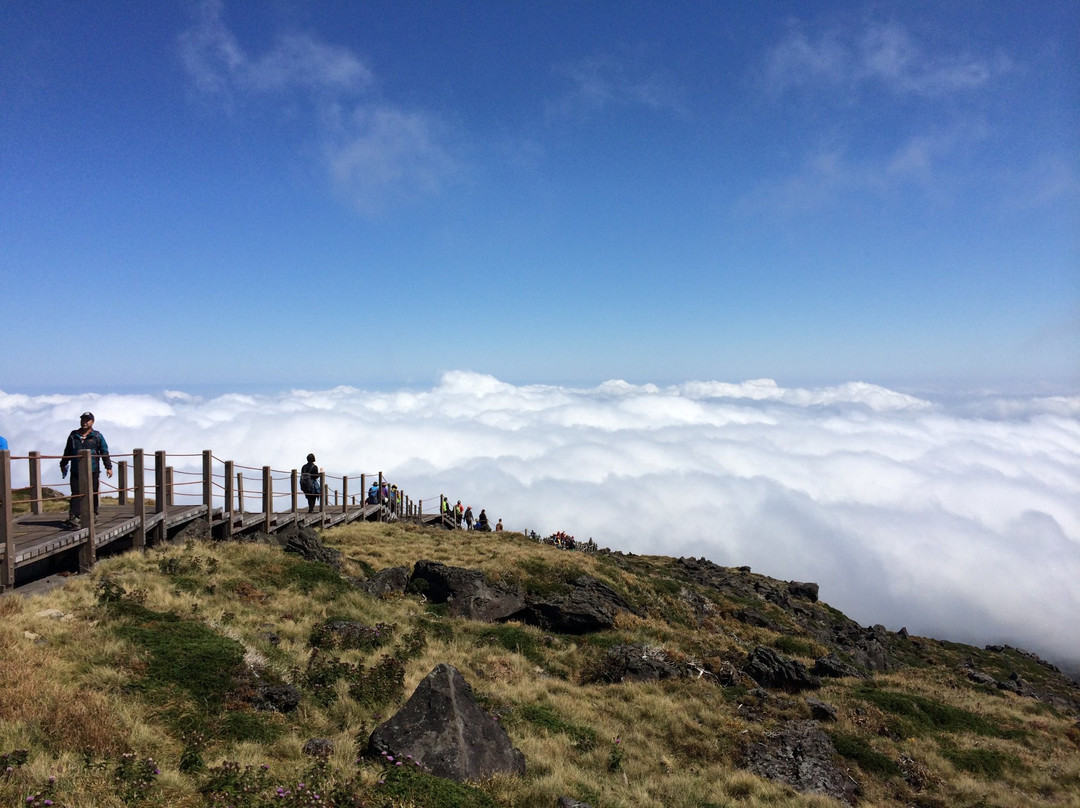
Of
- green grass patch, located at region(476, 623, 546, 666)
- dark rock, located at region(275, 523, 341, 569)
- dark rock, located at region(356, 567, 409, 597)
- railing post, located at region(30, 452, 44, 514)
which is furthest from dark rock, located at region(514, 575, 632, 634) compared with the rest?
railing post, located at region(30, 452, 44, 514)

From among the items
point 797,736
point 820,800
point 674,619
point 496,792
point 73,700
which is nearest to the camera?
point 73,700

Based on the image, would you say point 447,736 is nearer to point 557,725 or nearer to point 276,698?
point 276,698

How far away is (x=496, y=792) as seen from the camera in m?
7.71

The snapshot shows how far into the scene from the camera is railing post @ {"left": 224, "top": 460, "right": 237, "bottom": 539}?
18578 millimetres

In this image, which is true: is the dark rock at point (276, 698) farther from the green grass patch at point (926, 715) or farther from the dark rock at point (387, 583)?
the green grass patch at point (926, 715)

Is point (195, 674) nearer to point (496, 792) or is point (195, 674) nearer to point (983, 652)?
point (496, 792)

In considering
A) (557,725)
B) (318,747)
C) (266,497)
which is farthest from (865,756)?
(266,497)

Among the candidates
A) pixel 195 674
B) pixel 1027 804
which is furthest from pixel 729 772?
pixel 195 674

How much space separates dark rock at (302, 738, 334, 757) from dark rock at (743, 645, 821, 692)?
536 inches

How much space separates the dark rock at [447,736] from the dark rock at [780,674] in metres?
11.1

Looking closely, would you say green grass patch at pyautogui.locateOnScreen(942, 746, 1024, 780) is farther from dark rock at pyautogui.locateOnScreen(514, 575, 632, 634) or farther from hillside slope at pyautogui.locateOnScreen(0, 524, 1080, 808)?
dark rock at pyautogui.locateOnScreen(514, 575, 632, 634)

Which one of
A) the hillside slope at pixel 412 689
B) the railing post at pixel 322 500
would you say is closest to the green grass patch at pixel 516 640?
the hillside slope at pixel 412 689

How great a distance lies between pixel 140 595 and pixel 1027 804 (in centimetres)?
1835

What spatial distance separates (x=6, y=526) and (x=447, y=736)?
8540 mm
